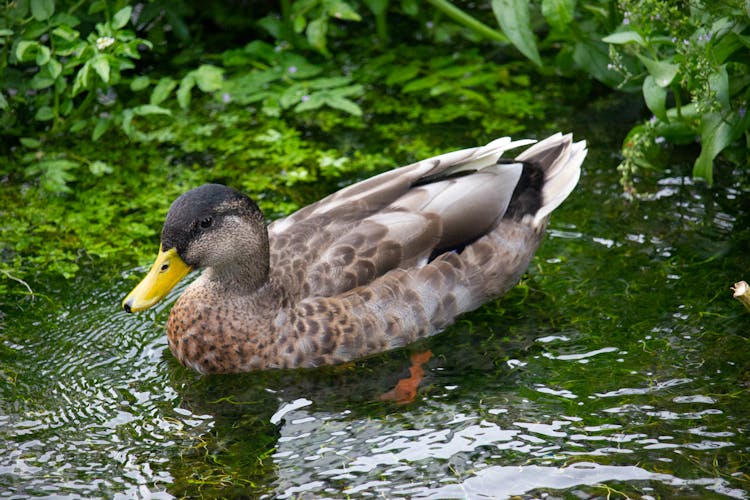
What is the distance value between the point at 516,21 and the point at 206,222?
9.00ft

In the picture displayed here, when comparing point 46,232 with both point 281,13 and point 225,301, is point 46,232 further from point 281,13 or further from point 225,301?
point 281,13

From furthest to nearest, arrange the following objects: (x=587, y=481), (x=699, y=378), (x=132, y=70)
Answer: (x=132, y=70)
(x=699, y=378)
(x=587, y=481)

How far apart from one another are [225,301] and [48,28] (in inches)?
108

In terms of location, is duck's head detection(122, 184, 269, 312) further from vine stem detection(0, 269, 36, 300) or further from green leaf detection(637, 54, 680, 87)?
green leaf detection(637, 54, 680, 87)

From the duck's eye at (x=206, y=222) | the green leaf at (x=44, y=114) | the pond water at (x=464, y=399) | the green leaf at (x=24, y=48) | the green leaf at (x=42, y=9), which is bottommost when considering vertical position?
the pond water at (x=464, y=399)

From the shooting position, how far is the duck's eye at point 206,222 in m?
5.51

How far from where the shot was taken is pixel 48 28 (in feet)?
24.0

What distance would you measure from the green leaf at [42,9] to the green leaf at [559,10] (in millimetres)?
3260

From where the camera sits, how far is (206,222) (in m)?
5.53

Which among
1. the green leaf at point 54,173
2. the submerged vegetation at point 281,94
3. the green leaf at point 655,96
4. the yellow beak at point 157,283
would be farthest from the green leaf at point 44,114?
the green leaf at point 655,96

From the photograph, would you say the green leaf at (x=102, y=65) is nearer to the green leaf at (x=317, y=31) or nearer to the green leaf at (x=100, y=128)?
the green leaf at (x=100, y=128)

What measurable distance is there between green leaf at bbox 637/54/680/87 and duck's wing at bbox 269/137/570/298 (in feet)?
2.84

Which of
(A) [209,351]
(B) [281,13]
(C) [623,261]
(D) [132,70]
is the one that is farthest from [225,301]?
(B) [281,13]

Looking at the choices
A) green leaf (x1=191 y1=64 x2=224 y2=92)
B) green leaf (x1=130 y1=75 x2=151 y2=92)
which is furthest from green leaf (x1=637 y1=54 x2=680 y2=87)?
green leaf (x1=130 y1=75 x2=151 y2=92)
